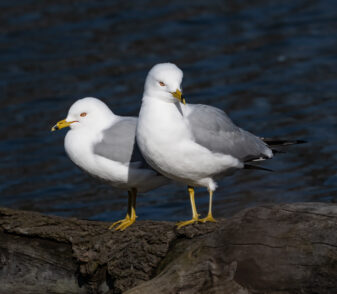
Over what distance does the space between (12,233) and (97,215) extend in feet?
10.5

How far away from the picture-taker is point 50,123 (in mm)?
12297

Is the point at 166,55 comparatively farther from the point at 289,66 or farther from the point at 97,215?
the point at 97,215

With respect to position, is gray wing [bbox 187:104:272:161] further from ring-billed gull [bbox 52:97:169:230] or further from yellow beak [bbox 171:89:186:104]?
ring-billed gull [bbox 52:97:169:230]

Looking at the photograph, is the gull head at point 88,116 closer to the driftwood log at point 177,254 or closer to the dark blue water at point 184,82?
the driftwood log at point 177,254

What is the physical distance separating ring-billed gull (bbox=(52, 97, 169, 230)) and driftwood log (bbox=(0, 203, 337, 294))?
1.52 feet

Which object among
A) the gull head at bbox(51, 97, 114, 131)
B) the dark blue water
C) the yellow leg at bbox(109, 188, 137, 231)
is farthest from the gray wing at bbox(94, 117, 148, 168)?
the dark blue water

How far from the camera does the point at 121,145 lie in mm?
6289

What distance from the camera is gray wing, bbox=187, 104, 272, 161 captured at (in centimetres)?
580

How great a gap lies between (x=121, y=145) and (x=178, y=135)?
840mm

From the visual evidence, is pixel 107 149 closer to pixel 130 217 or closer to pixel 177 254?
pixel 130 217

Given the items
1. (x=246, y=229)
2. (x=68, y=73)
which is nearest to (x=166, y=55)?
(x=68, y=73)

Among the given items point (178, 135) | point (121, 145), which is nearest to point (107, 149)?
point (121, 145)

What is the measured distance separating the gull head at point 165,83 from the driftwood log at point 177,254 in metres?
1.03

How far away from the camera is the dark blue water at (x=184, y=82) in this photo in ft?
31.0
